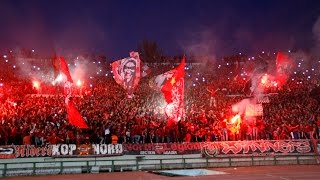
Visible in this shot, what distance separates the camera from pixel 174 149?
25.9 m

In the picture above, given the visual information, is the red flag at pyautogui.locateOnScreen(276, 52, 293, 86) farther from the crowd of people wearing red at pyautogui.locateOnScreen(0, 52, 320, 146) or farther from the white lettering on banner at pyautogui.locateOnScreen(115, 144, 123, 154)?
the white lettering on banner at pyautogui.locateOnScreen(115, 144, 123, 154)

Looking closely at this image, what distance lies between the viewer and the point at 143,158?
82.6 feet

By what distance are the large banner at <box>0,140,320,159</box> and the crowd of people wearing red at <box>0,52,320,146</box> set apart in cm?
64

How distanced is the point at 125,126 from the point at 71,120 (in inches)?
197

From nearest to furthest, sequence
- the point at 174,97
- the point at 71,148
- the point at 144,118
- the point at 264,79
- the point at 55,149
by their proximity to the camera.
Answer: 1. the point at 55,149
2. the point at 71,148
3. the point at 174,97
4. the point at 144,118
5. the point at 264,79

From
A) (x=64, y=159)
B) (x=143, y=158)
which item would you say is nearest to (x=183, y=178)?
(x=143, y=158)

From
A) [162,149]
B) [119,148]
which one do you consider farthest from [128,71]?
[162,149]

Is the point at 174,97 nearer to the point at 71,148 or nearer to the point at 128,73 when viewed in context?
the point at 128,73

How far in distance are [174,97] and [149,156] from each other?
4.34 meters

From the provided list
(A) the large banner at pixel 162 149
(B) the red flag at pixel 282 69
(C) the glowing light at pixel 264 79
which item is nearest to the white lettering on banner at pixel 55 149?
(A) the large banner at pixel 162 149

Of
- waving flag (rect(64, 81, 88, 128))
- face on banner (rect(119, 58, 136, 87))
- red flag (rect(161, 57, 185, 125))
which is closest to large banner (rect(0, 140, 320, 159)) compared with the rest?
waving flag (rect(64, 81, 88, 128))

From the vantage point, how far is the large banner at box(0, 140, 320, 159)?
76.2 feet

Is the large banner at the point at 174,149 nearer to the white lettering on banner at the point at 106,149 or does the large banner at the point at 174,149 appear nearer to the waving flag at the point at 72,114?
the white lettering on banner at the point at 106,149

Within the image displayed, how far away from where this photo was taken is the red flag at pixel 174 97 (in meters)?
24.1
